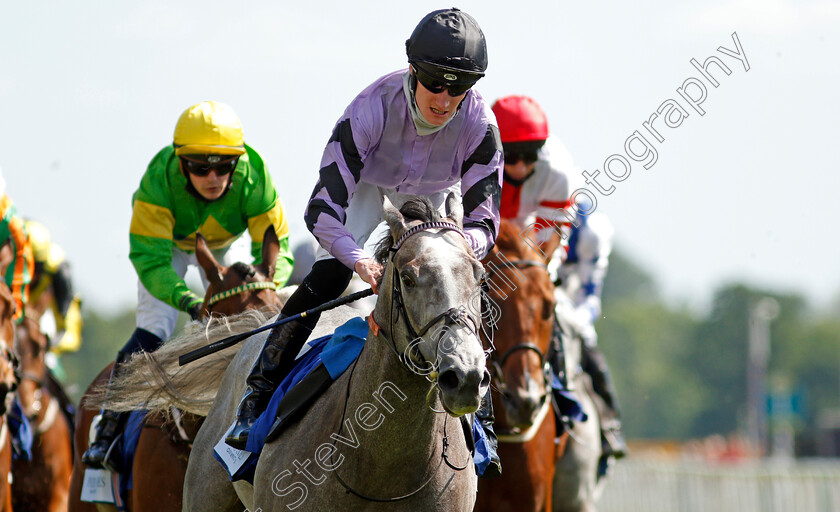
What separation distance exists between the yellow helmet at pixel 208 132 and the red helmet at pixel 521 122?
2014 millimetres

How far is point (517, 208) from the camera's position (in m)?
8.59

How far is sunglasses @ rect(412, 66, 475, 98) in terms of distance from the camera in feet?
15.9

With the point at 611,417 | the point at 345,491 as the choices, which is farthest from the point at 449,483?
the point at 611,417

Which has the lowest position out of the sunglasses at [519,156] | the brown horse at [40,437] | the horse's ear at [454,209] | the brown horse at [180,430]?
the brown horse at [40,437]

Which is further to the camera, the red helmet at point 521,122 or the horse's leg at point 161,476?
the red helmet at point 521,122

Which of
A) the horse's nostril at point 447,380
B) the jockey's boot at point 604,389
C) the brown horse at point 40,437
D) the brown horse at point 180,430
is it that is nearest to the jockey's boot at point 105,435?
the brown horse at point 180,430

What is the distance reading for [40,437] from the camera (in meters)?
9.38

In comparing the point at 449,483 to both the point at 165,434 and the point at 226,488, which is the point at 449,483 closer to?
the point at 226,488

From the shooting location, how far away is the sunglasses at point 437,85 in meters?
4.86

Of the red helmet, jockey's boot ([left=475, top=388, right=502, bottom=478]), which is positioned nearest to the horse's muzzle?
jockey's boot ([left=475, top=388, right=502, bottom=478])

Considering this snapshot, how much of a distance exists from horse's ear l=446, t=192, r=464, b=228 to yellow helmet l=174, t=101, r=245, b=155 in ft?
9.99

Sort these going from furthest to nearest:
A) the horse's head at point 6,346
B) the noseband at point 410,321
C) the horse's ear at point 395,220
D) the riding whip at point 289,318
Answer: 1. the horse's head at point 6,346
2. the riding whip at point 289,318
3. the horse's ear at point 395,220
4. the noseband at point 410,321

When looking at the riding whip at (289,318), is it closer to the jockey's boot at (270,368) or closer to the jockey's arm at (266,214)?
the jockey's boot at (270,368)

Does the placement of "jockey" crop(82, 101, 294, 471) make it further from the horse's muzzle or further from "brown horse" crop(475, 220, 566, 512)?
the horse's muzzle
